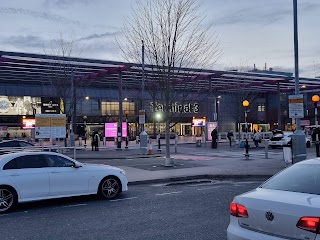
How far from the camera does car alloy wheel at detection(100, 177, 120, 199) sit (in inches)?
447

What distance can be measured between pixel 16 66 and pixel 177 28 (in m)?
25.4

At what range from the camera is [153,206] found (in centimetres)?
1012

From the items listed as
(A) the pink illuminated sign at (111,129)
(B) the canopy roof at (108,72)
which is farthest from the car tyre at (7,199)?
(A) the pink illuminated sign at (111,129)

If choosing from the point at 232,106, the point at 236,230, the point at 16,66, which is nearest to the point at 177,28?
the point at 236,230

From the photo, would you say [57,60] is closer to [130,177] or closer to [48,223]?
[130,177]

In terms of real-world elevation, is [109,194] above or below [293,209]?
below

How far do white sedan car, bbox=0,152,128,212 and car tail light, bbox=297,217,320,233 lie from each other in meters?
7.54

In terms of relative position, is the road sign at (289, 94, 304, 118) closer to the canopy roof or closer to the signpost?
the canopy roof

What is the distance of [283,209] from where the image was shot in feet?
14.7

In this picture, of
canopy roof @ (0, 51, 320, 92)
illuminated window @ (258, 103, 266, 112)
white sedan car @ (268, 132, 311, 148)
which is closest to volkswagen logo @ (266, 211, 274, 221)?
canopy roof @ (0, 51, 320, 92)

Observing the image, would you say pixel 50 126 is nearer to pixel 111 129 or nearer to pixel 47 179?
pixel 47 179

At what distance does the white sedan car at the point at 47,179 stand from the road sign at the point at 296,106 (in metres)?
7.66

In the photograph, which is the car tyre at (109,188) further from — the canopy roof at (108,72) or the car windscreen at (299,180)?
the canopy roof at (108,72)

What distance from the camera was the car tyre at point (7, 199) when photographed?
9.77 metres
